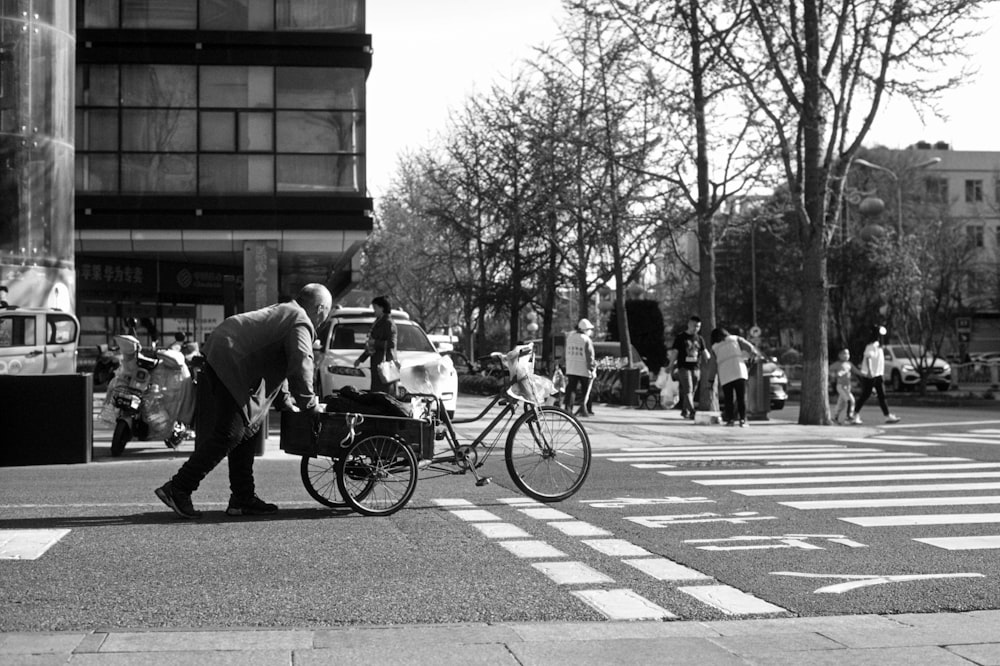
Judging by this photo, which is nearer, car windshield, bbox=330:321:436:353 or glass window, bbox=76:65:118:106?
car windshield, bbox=330:321:436:353

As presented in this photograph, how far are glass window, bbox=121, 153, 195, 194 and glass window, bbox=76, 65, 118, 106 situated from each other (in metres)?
Result: 1.47

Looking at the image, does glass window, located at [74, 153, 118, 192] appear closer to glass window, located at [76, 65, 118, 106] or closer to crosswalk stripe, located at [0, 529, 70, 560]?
glass window, located at [76, 65, 118, 106]

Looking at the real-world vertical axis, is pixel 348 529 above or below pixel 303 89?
below

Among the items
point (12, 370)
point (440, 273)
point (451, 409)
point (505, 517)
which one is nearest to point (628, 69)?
point (451, 409)

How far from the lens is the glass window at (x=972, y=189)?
86238 mm

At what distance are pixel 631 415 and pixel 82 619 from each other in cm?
2041

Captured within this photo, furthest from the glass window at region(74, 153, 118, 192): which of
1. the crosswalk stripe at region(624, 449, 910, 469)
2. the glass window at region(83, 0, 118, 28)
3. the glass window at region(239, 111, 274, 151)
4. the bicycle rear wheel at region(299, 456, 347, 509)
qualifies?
the bicycle rear wheel at region(299, 456, 347, 509)

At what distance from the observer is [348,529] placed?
8.72m

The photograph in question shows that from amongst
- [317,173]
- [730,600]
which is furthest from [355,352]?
[730,600]

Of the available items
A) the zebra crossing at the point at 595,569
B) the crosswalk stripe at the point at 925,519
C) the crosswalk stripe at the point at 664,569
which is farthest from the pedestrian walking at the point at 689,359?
the crosswalk stripe at the point at 664,569

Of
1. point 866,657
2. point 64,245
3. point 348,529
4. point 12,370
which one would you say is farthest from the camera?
point 64,245

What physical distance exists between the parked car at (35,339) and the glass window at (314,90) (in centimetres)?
1137

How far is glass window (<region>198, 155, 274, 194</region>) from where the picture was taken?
98.8 ft

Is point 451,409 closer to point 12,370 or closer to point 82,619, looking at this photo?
point 12,370
